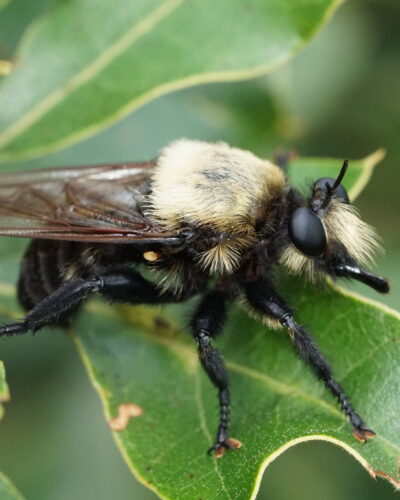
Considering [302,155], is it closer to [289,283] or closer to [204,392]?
[289,283]

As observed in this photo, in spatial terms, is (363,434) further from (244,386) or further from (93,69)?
(93,69)

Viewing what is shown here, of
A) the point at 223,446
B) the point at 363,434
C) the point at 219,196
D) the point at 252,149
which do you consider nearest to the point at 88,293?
the point at 219,196

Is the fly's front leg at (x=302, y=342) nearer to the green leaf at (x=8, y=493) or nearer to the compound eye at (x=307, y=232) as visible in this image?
the compound eye at (x=307, y=232)

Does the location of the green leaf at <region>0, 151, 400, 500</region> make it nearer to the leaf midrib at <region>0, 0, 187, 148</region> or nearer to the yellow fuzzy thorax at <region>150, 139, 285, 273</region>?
the yellow fuzzy thorax at <region>150, 139, 285, 273</region>

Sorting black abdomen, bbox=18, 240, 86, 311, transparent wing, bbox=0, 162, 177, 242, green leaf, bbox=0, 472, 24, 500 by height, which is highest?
transparent wing, bbox=0, 162, 177, 242

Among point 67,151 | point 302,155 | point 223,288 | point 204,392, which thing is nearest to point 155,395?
point 204,392

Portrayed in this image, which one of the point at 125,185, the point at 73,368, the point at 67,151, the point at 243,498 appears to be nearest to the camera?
the point at 243,498

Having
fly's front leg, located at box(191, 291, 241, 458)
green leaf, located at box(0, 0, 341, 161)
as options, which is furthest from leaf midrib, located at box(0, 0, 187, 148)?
fly's front leg, located at box(191, 291, 241, 458)
